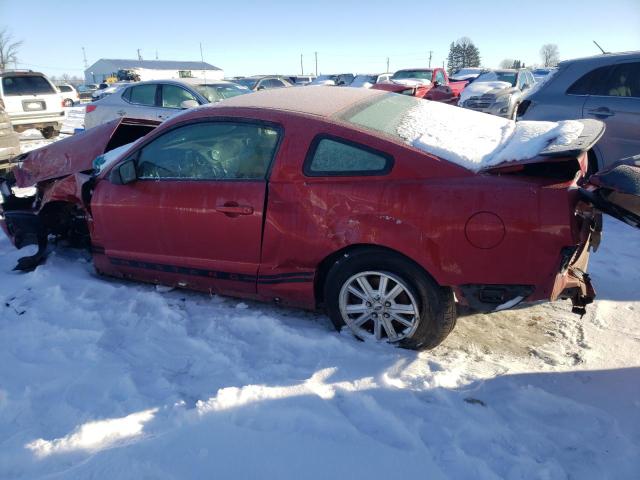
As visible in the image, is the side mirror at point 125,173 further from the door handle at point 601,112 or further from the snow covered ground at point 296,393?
the door handle at point 601,112

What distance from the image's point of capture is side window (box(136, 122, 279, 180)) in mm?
3109

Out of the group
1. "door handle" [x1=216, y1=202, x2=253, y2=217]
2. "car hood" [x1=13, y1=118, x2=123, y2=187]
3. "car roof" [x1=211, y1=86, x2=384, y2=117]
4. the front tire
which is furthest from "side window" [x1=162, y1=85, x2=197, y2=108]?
the front tire

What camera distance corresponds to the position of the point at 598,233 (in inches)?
106

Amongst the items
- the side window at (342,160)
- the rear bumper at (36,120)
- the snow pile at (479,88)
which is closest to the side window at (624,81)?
the side window at (342,160)

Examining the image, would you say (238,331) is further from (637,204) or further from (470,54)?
(470,54)

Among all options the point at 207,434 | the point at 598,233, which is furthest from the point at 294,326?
the point at 598,233

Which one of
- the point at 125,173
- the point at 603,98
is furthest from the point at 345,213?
the point at 603,98

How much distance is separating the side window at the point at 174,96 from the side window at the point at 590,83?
20.1 feet

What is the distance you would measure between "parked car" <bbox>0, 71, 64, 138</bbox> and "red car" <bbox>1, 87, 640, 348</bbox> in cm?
1012

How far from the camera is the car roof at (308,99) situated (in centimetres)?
314

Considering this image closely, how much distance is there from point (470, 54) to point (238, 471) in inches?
3406

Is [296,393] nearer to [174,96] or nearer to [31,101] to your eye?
[174,96]

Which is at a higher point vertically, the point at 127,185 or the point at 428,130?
the point at 428,130

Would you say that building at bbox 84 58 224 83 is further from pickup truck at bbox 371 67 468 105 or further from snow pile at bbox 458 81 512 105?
snow pile at bbox 458 81 512 105
